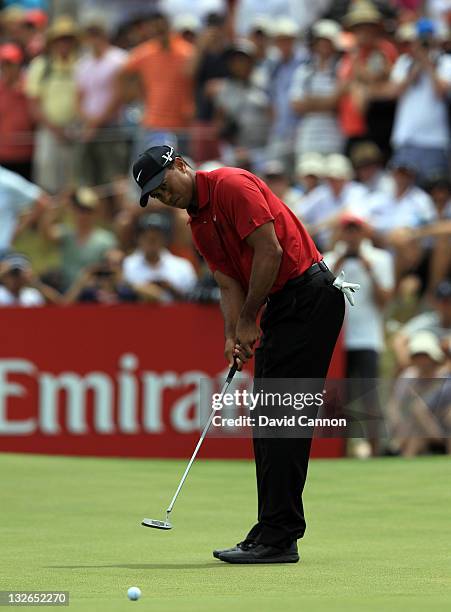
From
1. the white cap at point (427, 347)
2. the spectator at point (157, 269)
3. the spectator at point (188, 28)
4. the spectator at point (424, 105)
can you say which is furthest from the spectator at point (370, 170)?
the spectator at point (188, 28)

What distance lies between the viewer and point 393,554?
7.53 meters

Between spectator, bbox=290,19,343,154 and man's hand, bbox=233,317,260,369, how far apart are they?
29.6ft

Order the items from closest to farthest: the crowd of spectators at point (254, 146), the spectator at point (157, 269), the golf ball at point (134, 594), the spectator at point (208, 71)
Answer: the golf ball at point (134, 594) < the crowd of spectators at point (254, 146) < the spectator at point (157, 269) < the spectator at point (208, 71)

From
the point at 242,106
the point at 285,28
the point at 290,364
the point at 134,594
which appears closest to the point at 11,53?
the point at 242,106

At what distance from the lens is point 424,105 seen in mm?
15281

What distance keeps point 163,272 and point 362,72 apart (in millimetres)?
3484

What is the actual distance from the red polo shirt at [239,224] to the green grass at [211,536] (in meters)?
1.42

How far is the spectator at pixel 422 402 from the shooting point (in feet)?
40.5

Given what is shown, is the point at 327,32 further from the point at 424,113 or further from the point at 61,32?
the point at 61,32

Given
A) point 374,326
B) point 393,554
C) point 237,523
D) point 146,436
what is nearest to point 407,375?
point 374,326

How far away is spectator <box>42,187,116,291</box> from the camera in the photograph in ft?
48.7

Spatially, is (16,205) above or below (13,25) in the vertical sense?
below

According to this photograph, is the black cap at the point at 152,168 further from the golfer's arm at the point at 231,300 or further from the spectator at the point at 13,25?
the spectator at the point at 13,25

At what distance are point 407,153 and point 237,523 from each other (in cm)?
733
